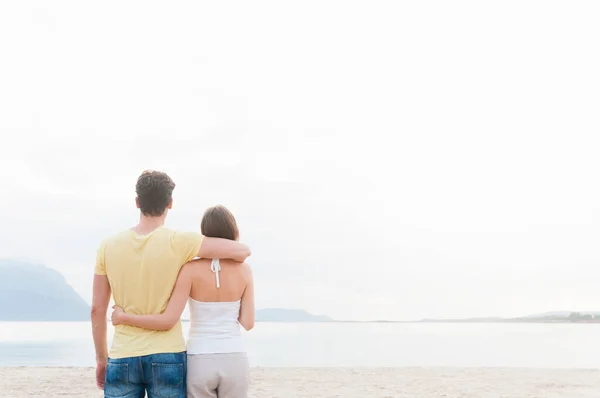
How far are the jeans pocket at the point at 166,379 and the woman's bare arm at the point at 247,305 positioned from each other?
393 millimetres

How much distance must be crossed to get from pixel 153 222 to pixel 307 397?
6.92 meters

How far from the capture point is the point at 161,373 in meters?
3.19

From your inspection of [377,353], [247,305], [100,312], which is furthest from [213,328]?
[377,353]

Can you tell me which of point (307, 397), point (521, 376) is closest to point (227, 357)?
point (307, 397)

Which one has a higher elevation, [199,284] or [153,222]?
[153,222]

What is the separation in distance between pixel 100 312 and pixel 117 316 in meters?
0.19

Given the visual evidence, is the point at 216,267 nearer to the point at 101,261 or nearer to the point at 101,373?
the point at 101,261

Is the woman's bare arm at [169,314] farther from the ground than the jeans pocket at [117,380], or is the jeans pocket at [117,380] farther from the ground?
the woman's bare arm at [169,314]

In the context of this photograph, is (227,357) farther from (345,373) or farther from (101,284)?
(345,373)

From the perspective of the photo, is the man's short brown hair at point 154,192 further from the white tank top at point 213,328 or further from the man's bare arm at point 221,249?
the white tank top at point 213,328

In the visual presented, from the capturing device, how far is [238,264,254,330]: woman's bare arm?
3410mm

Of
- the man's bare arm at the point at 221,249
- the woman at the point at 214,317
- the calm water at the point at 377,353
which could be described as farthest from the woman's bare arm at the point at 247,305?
the calm water at the point at 377,353

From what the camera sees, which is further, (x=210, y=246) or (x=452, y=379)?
(x=452, y=379)

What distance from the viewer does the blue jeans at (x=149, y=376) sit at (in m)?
3.19
